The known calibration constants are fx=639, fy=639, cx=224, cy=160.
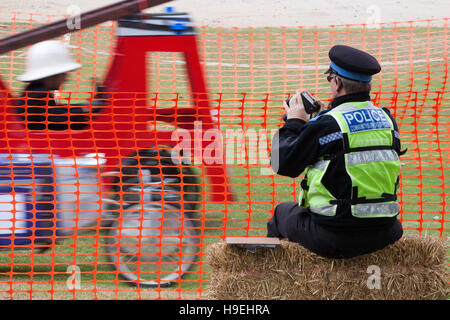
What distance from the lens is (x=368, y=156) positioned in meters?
3.65

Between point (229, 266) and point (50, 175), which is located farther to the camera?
point (50, 175)

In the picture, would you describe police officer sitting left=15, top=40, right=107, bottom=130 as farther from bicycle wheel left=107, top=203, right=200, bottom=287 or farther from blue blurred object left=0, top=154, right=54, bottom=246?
bicycle wheel left=107, top=203, right=200, bottom=287

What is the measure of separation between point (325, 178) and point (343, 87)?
1.84ft

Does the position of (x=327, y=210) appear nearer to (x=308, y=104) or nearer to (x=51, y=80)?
(x=308, y=104)

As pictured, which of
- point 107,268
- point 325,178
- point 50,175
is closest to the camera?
point 325,178

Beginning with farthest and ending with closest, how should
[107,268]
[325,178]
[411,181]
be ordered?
[411,181]
[107,268]
[325,178]

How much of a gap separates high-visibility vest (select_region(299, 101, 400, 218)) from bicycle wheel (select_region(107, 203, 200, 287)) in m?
1.64

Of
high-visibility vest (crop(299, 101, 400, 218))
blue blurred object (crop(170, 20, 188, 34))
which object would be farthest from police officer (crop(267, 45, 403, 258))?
blue blurred object (crop(170, 20, 188, 34))

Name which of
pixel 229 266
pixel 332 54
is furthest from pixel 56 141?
pixel 332 54

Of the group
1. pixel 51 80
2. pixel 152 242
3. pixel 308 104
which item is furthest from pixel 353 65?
pixel 51 80

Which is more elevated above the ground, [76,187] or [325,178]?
[325,178]

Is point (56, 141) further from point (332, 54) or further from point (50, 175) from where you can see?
point (332, 54)

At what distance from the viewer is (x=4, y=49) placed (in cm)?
514

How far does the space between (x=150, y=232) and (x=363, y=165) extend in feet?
7.19
